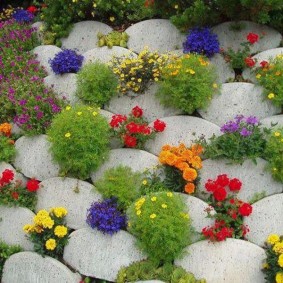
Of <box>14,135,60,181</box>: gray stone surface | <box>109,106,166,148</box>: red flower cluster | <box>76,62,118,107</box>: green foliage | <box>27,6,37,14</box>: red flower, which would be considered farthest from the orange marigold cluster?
<box>27,6,37,14</box>: red flower

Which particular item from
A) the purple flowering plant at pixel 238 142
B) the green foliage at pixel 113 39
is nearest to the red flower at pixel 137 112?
the purple flowering plant at pixel 238 142

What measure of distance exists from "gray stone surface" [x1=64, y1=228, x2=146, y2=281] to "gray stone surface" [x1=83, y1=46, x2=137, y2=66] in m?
1.98

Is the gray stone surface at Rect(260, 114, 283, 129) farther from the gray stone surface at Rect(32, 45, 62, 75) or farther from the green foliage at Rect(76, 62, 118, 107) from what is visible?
the gray stone surface at Rect(32, 45, 62, 75)

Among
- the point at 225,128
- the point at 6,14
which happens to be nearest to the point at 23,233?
the point at 225,128

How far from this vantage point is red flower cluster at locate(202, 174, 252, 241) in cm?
412

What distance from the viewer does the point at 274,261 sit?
3.84 m

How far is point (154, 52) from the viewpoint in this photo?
529 cm

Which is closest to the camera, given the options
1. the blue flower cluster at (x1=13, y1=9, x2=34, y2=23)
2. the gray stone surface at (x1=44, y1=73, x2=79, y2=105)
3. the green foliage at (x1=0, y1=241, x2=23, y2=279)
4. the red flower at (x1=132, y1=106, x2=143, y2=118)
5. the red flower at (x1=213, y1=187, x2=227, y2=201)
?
the red flower at (x1=213, y1=187, x2=227, y2=201)

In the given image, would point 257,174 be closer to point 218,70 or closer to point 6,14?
point 218,70

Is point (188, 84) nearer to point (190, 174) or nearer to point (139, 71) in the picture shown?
point (139, 71)

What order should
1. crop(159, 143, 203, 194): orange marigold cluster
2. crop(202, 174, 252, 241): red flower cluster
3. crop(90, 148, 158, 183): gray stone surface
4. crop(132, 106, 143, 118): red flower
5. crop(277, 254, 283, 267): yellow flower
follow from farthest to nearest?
crop(132, 106, 143, 118): red flower < crop(90, 148, 158, 183): gray stone surface < crop(159, 143, 203, 194): orange marigold cluster < crop(202, 174, 252, 241): red flower cluster < crop(277, 254, 283, 267): yellow flower

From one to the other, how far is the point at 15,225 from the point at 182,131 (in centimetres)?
173

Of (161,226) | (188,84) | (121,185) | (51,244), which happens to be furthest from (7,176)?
(188,84)

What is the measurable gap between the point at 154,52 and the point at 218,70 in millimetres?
Result: 673
